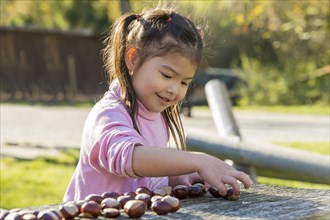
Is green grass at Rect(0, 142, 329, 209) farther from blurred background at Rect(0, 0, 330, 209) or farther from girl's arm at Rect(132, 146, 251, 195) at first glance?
blurred background at Rect(0, 0, 330, 209)

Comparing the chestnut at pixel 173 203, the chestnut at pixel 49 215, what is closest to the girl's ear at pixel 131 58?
the chestnut at pixel 173 203

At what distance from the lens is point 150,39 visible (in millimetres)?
2762

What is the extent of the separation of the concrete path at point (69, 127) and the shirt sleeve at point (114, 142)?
6.90 metres

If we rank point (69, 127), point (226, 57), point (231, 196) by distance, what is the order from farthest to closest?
point (226, 57) → point (69, 127) → point (231, 196)

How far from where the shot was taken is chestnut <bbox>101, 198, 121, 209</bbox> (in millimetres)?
1994

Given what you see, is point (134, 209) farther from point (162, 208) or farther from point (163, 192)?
point (163, 192)

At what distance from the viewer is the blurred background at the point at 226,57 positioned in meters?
23.3

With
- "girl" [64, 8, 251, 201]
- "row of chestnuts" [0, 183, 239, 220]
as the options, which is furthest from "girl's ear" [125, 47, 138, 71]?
"row of chestnuts" [0, 183, 239, 220]

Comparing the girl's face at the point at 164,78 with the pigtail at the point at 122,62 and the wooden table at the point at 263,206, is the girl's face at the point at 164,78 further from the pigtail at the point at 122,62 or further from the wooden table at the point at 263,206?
the wooden table at the point at 263,206

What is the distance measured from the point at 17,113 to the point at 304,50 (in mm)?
9467

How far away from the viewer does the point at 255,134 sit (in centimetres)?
1352

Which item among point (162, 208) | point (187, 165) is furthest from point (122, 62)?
point (162, 208)

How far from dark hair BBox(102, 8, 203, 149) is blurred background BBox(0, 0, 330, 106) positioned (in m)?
18.8

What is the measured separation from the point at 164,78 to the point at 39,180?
18.7 feet
